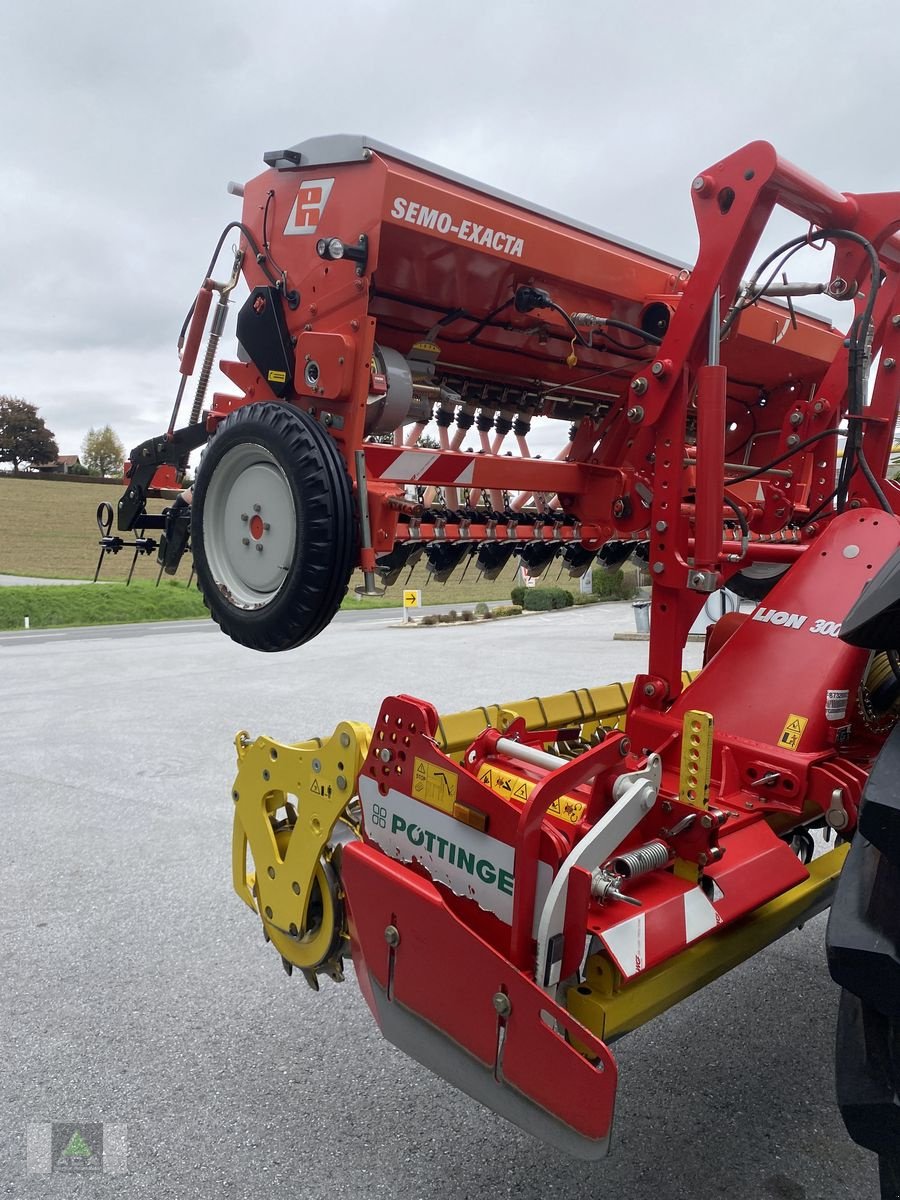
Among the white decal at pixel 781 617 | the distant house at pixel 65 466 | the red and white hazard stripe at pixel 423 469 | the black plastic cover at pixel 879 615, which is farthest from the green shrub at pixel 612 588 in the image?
the distant house at pixel 65 466

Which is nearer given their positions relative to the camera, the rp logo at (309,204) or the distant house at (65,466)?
the rp logo at (309,204)

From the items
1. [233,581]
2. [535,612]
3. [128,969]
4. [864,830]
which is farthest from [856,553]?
[535,612]

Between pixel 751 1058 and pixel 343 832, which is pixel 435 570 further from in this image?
pixel 751 1058

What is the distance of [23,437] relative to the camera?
52562mm

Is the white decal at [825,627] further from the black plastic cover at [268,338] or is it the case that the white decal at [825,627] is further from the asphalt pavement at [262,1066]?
the black plastic cover at [268,338]

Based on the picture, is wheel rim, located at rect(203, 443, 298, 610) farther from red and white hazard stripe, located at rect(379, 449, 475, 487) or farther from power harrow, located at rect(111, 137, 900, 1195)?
red and white hazard stripe, located at rect(379, 449, 475, 487)

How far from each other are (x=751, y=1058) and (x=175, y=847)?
2824mm

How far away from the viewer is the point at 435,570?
10.6 ft

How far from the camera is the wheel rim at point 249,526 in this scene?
108 inches

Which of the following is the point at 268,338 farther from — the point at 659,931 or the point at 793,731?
the point at 659,931

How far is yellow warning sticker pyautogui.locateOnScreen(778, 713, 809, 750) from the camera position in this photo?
220cm

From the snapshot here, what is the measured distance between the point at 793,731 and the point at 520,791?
27.6 inches

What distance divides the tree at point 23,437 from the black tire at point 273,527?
53.7m

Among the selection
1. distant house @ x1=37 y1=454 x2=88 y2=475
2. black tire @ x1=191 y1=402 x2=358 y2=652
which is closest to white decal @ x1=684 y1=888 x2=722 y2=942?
black tire @ x1=191 y1=402 x2=358 y2=652
